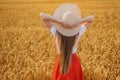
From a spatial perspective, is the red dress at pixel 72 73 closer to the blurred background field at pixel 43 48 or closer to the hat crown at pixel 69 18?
the hat crown at pixel 69 18

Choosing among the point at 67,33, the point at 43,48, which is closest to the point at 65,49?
the point at 67,33

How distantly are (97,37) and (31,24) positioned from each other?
2.53 metres

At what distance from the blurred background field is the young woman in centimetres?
170

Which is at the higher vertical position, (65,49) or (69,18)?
(69,18)

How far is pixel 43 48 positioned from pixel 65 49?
314cm

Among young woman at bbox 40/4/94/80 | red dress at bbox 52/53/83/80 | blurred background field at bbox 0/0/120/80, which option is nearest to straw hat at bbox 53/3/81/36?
young woman at bbox 40/4/94/80

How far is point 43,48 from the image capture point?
6.28 metres

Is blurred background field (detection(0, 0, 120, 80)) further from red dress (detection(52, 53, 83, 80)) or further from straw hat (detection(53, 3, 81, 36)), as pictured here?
straw hat (detection(53, 3, 81, 36))

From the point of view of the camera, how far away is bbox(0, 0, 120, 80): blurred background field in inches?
203

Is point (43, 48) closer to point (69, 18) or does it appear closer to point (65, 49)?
point (65, 49)

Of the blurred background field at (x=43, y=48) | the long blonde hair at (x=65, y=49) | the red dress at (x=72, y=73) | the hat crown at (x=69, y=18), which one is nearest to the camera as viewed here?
the hat crown at (x=69, y=18)

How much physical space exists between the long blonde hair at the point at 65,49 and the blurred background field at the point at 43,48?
180 cm

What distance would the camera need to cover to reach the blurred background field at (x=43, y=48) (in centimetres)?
516

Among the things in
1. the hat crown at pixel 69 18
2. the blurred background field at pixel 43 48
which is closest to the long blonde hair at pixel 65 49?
the hat crown at pixel 69 18
